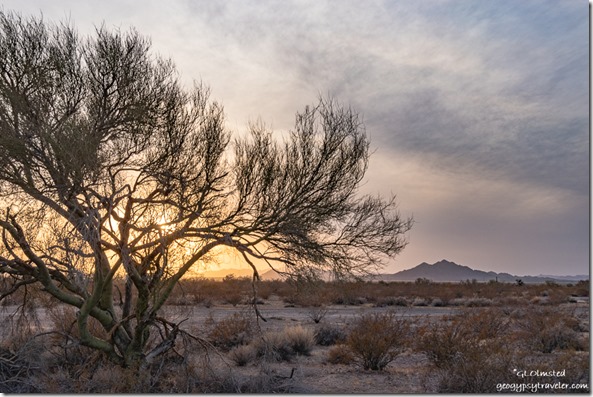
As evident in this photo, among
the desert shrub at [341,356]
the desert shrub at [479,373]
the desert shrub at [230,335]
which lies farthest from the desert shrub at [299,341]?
the desert shrub at [479,373]

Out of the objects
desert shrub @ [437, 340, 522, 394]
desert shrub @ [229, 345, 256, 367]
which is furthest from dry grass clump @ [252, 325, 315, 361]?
desert shrub @ [437, 340, 522, 394]

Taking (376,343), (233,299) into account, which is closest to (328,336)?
(376,343)

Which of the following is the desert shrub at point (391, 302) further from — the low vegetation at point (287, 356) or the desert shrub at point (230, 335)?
the desert shrub at point (230, 335)

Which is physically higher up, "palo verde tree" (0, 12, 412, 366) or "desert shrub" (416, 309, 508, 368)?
"palo verde tree" (0, 12, 412, 366)

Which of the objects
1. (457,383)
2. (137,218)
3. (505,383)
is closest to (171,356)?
(137,218)

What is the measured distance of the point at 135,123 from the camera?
36.6 ft

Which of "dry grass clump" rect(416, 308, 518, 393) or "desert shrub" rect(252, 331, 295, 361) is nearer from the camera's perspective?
"dry grass clump" rect(416, 308, 518, 393)

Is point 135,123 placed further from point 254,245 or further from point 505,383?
point 505,383

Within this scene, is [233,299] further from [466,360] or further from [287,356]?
[466,360]

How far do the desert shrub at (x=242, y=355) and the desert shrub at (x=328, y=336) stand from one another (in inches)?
166

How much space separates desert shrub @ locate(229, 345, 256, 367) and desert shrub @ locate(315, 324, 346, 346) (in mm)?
4212

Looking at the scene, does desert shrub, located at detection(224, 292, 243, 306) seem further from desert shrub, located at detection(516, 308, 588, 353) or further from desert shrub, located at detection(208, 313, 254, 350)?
desert shrub, located at detection(516, 308, 588, 353)

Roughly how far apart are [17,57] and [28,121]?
1788 millimetres

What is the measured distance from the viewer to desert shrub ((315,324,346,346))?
61.7 ft
